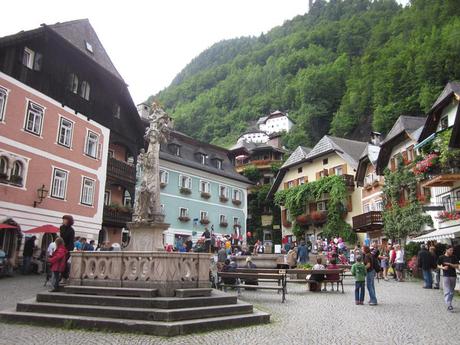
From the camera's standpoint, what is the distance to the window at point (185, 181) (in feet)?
137

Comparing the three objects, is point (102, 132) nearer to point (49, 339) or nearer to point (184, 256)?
point (184, 256)

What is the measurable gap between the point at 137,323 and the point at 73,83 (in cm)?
2115

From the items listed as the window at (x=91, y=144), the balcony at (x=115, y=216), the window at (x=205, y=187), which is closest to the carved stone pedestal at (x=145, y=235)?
the window at (x=91, y=144)

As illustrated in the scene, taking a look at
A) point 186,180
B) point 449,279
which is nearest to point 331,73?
point 186,180

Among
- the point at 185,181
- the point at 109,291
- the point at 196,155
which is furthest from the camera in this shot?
the point at 196,155

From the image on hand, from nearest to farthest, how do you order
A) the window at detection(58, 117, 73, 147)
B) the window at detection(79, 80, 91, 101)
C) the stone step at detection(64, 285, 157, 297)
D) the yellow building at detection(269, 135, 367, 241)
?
1. the stone step at detection(64, 285, 157, 297)
2. the window at detection(58, 117, 73, 147)
3. the window at detection(79, 80, 91, 101)
4. the yellow building at detection(269, 135, 367, 241)

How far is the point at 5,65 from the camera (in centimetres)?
2189

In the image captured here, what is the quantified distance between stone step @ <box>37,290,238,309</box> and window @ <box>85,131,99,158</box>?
59.3 ft

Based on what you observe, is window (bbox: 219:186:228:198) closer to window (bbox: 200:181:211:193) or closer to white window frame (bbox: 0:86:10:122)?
window (bbox: 200:181:211:193)

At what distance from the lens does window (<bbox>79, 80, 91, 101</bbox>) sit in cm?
2761

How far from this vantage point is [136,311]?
9.44 m

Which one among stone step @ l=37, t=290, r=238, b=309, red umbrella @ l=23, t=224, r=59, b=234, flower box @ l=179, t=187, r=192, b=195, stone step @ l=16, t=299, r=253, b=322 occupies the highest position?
flower box @ l=179, t=187, r=192, b=195

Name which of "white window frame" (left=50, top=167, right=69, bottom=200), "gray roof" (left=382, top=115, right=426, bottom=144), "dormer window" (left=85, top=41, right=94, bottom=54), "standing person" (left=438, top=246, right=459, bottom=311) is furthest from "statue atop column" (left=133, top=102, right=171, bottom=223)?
"gray roof" (left=382, top=115, right=426, bottom=144)

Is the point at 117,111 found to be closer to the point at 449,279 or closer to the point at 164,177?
the point at 164,177
